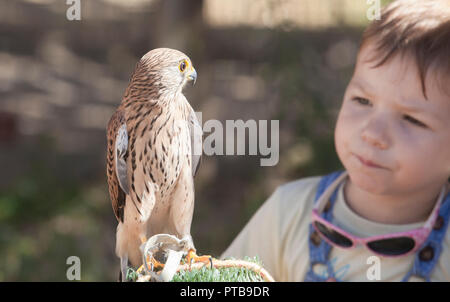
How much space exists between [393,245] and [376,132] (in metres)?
0.32

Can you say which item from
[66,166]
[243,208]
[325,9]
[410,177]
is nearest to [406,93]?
[410,177]

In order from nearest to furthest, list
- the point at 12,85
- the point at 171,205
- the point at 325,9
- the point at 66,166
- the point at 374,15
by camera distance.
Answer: the point at 171,205
the point at 374,15
the point at 325,9
the point at 66,166
the point at 12,85

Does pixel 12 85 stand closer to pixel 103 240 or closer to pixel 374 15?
pixel 103 240

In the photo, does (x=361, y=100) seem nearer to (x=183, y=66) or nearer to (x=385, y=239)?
(x=385, y=239)

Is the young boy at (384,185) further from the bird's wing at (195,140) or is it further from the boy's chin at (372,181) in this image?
the bird's wing at (195,140)

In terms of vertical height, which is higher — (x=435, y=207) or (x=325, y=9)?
(x=325, y=9)

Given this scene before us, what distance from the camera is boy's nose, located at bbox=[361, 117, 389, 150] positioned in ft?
3.29

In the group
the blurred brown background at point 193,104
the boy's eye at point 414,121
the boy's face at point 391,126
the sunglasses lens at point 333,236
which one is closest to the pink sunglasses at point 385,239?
the sunglasses lens at point 333,236

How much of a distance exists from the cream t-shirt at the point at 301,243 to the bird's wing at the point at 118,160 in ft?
1.79

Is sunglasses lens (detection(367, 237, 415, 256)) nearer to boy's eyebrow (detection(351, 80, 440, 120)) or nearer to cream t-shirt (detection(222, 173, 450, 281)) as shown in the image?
cream t-shirt (detection(222, 173, 450, 281))

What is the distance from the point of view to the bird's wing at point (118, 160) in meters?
0.72

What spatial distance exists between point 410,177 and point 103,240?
1651 mm

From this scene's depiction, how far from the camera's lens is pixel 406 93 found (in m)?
1.00

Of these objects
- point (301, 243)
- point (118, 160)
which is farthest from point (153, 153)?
point (301, 243)
